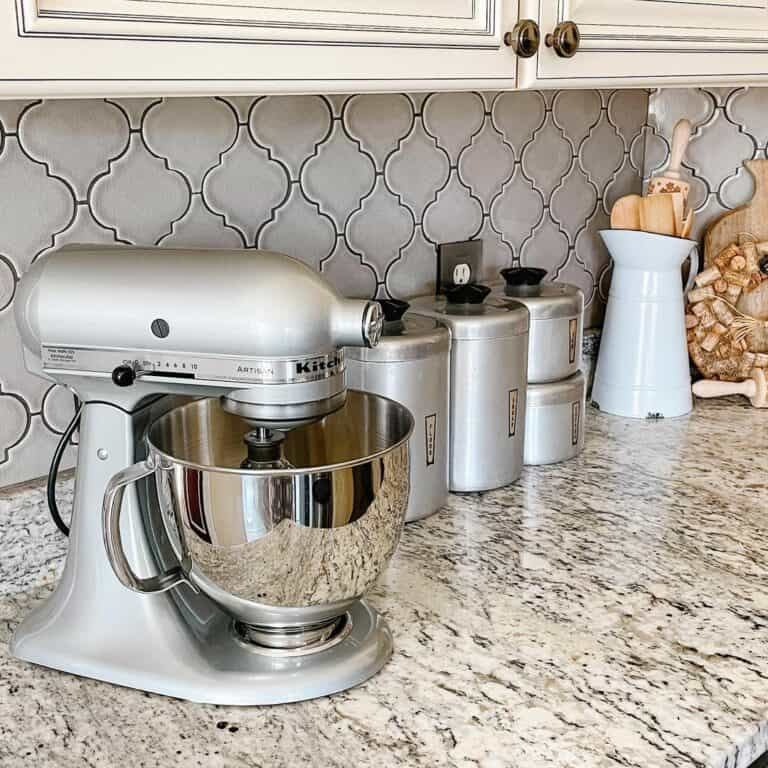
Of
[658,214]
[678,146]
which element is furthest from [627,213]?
[678,146]

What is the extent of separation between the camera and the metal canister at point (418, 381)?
118 cm

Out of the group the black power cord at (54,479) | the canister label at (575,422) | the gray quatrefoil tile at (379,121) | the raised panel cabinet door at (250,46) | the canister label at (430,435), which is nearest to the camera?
the raised panel cabinet door at (250,46)

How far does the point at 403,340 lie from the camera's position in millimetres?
1183

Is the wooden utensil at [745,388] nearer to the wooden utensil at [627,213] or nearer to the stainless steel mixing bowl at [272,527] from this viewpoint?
the wooden utensil at [627,213]

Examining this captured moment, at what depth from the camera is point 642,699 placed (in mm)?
895

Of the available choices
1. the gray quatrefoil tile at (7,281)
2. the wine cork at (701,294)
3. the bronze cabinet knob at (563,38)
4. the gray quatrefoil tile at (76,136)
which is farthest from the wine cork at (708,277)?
the gray quatrefoil tile at (7,281)

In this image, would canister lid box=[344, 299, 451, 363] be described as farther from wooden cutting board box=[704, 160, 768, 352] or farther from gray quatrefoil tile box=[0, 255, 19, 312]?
wooden cutting board box=[704, 160, 768, 352]

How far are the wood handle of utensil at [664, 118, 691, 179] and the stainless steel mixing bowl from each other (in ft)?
3.02

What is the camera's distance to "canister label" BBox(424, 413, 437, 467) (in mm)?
1224

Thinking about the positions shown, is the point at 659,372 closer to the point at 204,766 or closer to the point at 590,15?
the point at 590,15

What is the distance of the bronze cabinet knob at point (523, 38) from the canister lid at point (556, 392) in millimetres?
497

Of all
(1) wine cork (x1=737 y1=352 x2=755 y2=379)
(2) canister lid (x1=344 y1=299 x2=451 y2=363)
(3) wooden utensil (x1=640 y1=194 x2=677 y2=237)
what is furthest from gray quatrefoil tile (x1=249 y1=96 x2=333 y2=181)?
(1) wine cork (x1=737 y1=352 x2=755 y2=379)

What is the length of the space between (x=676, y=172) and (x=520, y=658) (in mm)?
977

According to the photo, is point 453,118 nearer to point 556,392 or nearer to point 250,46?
point 556,392
